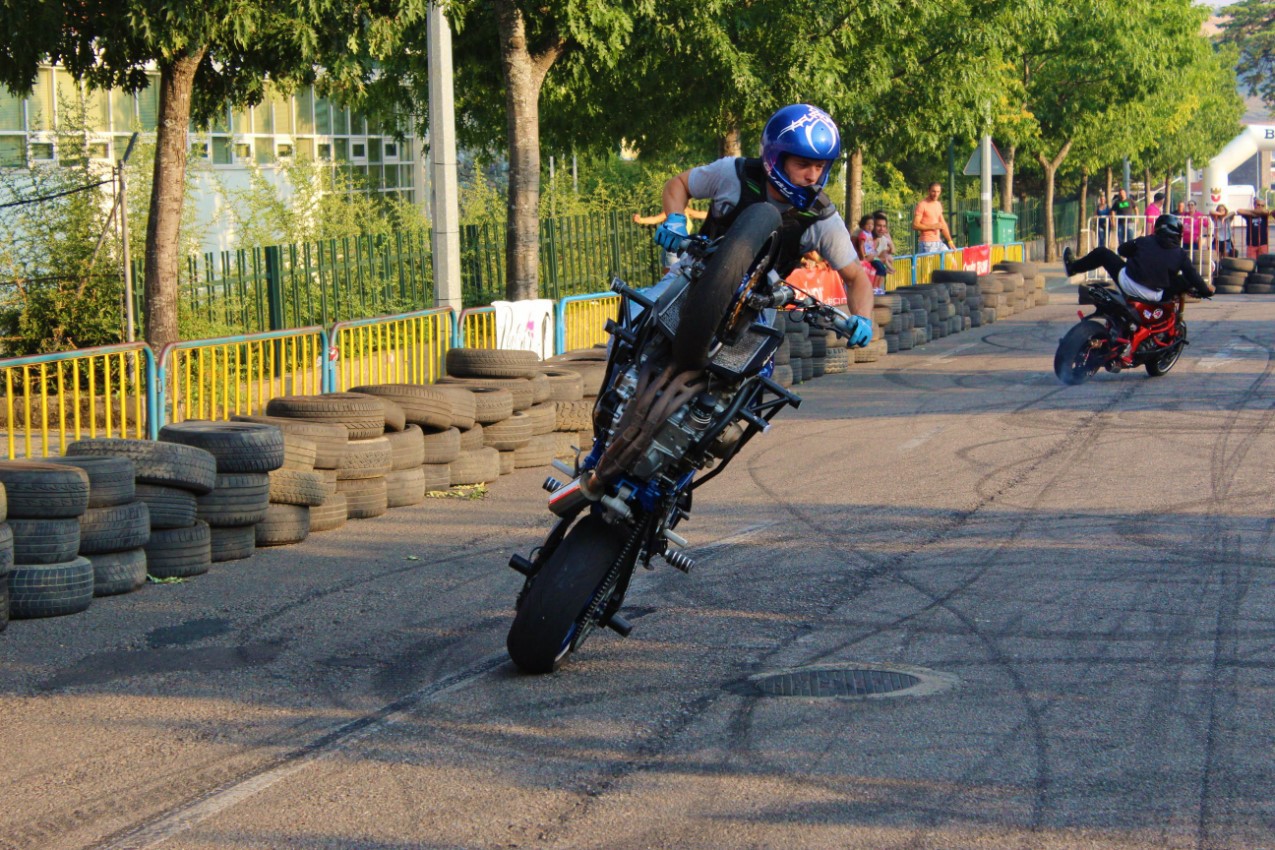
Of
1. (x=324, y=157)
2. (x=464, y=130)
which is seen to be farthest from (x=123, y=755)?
(x=324, y=157)

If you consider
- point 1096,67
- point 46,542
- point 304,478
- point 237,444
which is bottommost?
point 46,542

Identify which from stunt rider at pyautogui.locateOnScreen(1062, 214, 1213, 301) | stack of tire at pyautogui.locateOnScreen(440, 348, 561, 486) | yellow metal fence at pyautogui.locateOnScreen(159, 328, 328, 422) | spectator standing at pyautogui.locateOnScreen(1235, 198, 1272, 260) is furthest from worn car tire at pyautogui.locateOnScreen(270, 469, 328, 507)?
spectator standing at pyautogui.locateOnScreen(1235, 198, 1272, 260)

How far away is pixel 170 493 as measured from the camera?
8484 millimetres

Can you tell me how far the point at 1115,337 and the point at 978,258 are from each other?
49.5 ft

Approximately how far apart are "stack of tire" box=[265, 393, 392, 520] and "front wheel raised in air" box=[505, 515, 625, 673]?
4296mm

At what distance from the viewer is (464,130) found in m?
25.0

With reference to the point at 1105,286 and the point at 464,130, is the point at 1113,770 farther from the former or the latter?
the point at 464,130

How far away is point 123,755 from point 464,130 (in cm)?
2053

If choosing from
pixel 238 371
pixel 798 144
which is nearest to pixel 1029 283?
pixel 238 371

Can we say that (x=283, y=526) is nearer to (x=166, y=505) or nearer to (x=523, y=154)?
(x=166, y=505)

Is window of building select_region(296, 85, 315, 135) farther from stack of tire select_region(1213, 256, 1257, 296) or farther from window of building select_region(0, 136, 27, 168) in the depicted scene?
stack of tire select_region(1213, 256, 1257, 296)

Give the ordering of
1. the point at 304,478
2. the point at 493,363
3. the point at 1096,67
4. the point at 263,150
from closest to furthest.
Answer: the point at 304,478 → the point at 493,363 → the point at 263,150 → the point at 1096,67

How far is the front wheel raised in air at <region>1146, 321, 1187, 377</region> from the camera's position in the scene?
17750 millimetres

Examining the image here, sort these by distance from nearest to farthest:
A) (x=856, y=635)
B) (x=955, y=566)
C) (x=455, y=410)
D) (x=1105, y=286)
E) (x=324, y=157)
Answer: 1. (x=856, y=635)
2. (x=955, y=566)
3. (x=455, y=410)
4. (x=1105, y=286)
5. (x=324, y=157)
